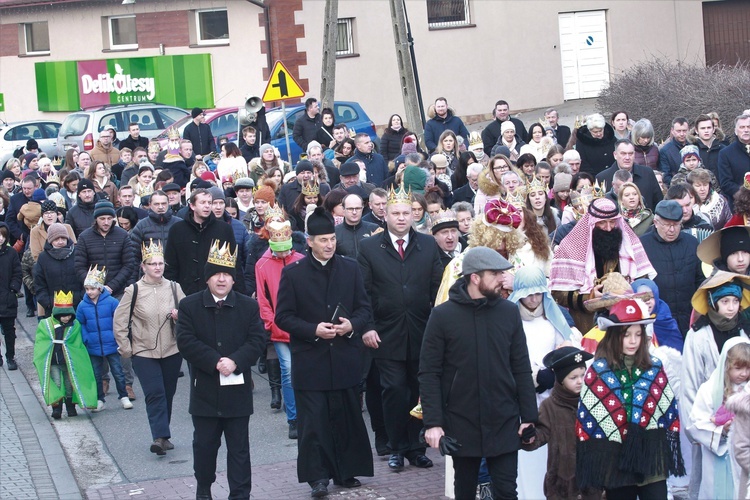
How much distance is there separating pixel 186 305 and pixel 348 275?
1.20 m

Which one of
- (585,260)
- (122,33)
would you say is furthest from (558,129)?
(122,33)

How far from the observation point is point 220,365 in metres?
8.63

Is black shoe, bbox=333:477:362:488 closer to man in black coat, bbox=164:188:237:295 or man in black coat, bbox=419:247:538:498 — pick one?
man in black coat, bbox=419:247:538:498

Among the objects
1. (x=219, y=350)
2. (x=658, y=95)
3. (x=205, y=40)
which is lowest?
(x=219, y=350)

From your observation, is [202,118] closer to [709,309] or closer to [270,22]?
[270,22]

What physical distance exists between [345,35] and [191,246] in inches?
819

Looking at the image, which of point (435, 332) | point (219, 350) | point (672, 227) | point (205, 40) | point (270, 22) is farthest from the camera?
point (205, 40)

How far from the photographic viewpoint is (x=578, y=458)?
705 centimetres

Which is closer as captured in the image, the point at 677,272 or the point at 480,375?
the point at 480,375

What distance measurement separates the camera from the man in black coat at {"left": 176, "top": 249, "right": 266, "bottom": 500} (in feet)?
28.4

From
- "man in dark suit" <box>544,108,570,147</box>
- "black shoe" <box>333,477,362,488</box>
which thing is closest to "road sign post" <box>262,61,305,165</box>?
"man in dark suit" <box>544,108,570,147</box>

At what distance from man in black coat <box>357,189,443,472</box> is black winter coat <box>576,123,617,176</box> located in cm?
635

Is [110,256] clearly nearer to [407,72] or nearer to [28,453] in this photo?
[28,453]

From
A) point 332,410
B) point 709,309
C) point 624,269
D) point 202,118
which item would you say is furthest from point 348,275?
point 202,118
